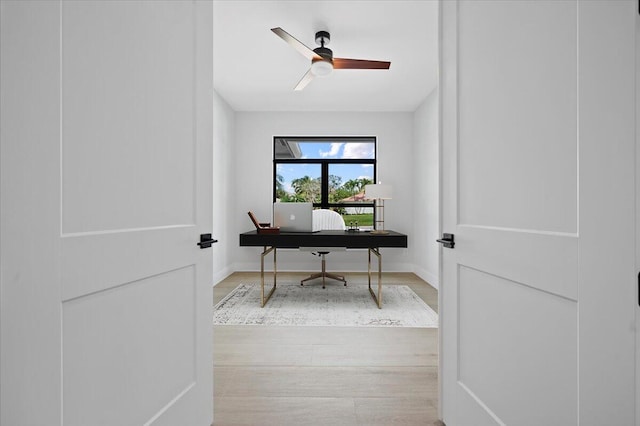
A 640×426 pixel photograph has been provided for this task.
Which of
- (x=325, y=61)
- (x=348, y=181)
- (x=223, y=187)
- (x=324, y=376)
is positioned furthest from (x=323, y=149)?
(x=324, y=376)

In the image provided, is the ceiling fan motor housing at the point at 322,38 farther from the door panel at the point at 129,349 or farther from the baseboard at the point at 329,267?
the baseboard at the point at 329,267

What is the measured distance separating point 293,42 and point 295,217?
1757 millimetres

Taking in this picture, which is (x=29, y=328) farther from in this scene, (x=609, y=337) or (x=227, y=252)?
(x=227, y=252)

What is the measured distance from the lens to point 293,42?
2773 millimetres

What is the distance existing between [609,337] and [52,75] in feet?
4.59

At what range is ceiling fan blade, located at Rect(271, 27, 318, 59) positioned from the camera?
258cm

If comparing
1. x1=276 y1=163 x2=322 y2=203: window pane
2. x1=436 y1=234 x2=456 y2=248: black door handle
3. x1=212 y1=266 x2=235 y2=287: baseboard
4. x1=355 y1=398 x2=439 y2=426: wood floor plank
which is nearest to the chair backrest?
x1=276 y1=163 x2=322 y2=203: window pane

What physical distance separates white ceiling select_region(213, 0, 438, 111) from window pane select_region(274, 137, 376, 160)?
61 centimetres

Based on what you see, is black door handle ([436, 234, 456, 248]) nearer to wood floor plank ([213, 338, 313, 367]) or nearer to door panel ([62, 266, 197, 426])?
door panel ([62, 266, 197, 426])

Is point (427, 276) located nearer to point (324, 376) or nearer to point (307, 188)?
point (307, 188)

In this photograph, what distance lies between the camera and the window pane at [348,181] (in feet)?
18.4

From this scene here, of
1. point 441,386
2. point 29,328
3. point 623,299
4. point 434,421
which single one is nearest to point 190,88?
point 29,328

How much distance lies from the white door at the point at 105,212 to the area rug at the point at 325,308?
5.52 ft

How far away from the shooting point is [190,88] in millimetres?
1369
